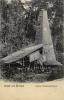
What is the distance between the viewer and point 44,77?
1283 mm

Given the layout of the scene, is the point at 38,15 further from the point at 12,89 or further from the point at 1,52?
the point at 12,89

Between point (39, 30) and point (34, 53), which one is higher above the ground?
point (39, 30)

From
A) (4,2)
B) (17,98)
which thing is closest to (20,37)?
(4,2)

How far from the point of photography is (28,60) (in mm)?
1283

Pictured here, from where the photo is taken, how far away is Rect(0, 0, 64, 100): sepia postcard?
1.28 metres

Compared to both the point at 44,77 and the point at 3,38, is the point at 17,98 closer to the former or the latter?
the point at 44,77

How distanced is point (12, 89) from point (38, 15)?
37cm

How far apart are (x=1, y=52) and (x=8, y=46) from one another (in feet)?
0.14

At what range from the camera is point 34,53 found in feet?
4.19

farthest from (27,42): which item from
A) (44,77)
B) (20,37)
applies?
(44,77)

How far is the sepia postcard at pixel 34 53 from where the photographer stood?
128cm

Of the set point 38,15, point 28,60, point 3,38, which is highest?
point 38,15

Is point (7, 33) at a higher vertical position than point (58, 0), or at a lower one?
lower

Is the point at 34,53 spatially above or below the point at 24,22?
below
